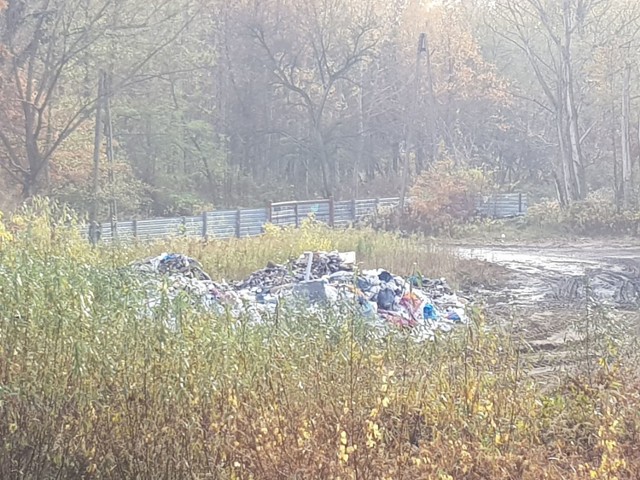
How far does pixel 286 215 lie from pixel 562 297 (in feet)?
47.5

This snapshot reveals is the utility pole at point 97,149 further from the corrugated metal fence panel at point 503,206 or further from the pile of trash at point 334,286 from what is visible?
the pile of trash at point 334,286

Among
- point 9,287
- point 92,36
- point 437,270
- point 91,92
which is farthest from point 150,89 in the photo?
point 9,287

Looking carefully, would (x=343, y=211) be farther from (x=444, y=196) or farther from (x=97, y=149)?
(x=97, y=149)

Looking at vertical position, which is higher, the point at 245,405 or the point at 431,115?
the point at 431,115

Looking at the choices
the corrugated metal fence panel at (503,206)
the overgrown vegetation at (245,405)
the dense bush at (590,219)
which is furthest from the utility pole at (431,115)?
the overgrown vegetation at (245,405)

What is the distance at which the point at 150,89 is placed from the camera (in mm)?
33906

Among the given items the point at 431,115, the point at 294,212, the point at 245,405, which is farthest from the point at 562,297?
the point at 431,115

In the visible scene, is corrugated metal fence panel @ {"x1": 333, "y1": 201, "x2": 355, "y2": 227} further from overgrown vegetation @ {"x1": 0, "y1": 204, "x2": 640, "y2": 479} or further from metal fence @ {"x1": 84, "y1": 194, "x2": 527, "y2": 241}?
overgrown vegetation @ {"x1": 0, "y1": 204, "x2": 640, "y2": 479}

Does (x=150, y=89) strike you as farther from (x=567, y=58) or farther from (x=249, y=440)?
(x=249, y=440)

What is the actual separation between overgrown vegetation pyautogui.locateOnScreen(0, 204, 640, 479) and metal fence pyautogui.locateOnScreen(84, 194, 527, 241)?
17.3m

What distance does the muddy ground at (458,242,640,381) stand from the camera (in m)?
5.03

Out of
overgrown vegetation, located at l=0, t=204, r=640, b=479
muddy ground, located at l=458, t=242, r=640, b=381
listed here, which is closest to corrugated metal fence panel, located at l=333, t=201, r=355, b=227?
muddy ground, located at l=458, t=242, r=640, b=381

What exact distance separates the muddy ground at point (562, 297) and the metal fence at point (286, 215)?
5.66m

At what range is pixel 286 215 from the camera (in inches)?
1021
